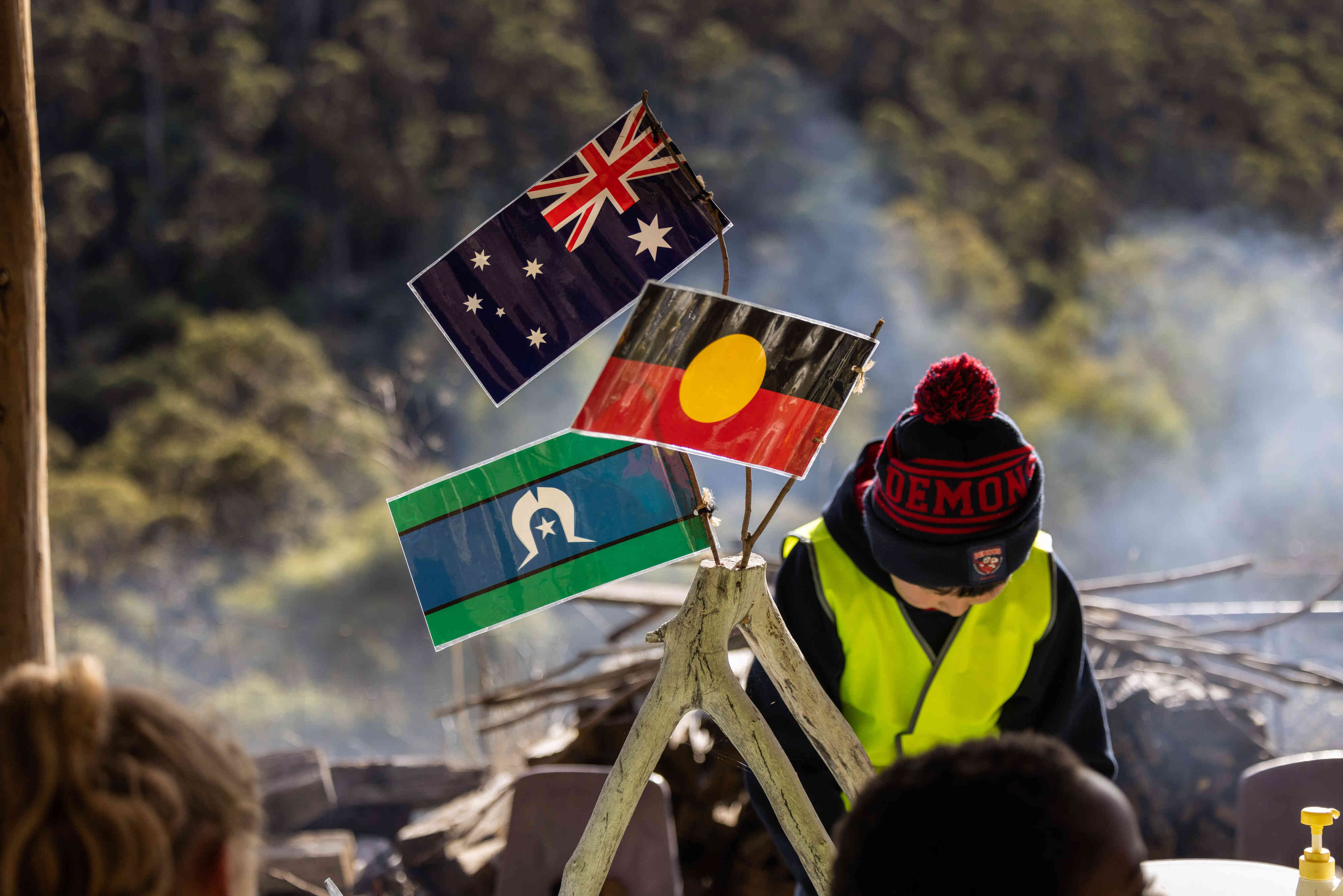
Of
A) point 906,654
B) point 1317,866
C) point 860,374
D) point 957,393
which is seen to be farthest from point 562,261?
point 1317,866

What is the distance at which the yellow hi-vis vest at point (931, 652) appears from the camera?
5.34ft

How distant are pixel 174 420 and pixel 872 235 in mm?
8565

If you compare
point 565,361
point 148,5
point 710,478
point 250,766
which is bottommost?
point 250,766

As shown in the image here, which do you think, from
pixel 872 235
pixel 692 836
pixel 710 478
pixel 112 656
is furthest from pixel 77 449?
pixel 692 836

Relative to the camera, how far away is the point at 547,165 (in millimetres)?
13500

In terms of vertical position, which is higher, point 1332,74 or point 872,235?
point 1332,74

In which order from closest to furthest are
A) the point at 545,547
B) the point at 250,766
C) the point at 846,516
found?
the point at 250,766, the point at 545,547, the point at 846,516

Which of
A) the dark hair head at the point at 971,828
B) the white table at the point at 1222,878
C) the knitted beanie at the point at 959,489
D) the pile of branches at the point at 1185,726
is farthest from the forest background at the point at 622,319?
the dark hair head at the point at 971,828

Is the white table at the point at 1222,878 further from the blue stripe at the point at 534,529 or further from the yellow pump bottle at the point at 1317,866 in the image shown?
the blue stripe at the point at 534,529

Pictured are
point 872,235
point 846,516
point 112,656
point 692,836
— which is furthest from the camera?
point 872,235

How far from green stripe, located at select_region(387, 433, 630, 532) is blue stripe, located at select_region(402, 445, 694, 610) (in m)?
0.01

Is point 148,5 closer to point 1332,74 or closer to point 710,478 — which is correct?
point 710,478

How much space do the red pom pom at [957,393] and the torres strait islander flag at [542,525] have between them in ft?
1.18

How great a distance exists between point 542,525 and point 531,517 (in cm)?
2
